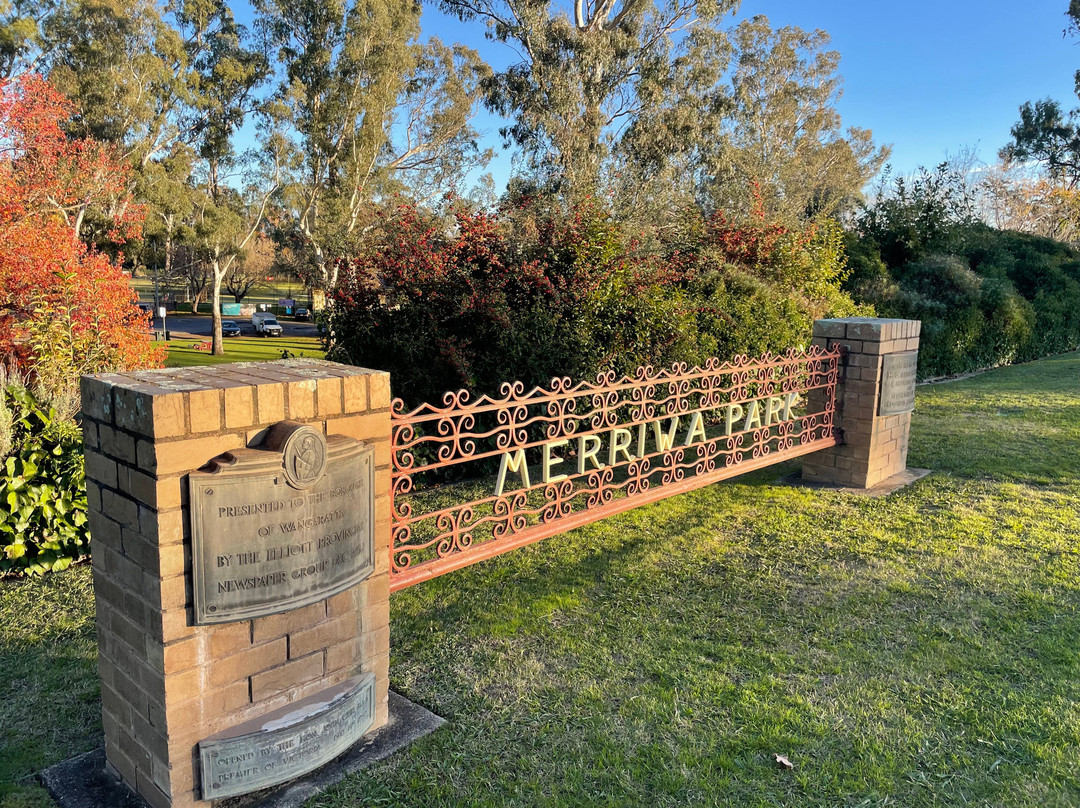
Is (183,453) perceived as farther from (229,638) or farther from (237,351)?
(237,351)

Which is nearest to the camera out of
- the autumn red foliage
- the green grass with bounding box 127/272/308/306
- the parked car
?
the autumn red foliage

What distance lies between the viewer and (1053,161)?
30.2m

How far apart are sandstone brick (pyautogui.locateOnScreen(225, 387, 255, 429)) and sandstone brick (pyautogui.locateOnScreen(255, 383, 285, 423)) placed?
1.0 inches

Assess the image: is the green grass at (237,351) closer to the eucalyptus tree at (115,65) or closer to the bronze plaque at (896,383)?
the eucalyptus tree at (115,65)

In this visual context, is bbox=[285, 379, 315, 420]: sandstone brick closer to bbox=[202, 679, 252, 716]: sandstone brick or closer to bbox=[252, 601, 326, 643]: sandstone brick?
bbox=[252, 601, 326, 643]: sandstone brick

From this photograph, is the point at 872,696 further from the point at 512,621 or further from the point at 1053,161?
the point at 1053,161

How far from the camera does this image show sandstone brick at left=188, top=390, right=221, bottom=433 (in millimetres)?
Result: 2189

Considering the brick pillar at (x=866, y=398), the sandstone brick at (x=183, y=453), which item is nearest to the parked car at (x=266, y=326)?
the brick pillar at (x=866, y=398)

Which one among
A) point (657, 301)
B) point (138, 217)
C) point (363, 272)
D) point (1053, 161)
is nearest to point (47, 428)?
point (363, 272)

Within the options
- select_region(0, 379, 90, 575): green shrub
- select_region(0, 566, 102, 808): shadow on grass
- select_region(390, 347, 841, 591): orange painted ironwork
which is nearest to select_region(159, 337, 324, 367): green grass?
select_region(390, 347, 841, 591): orange painted ironwork

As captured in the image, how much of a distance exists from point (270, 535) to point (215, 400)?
1.49 feet

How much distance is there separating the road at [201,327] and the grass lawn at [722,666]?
33.7m

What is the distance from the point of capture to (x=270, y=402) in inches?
94.5

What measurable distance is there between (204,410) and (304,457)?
337 mm
